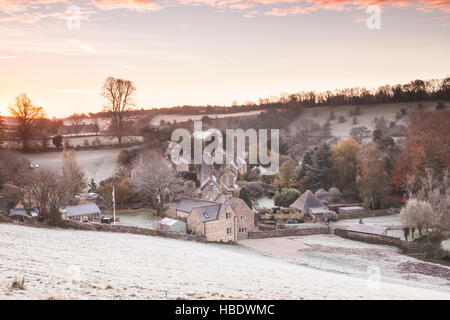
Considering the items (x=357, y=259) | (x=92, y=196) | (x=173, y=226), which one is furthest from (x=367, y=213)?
(x=92, y=196)

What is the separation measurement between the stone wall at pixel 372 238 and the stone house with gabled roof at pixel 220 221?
856 centimetres

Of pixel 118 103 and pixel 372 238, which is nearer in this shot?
pixel 372 238

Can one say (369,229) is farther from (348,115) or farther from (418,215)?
(348,115)

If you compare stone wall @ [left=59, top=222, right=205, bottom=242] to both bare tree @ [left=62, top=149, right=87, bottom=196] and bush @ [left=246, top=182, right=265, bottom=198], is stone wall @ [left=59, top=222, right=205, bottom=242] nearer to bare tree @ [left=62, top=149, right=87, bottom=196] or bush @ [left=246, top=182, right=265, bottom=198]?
bare tree @ [left=62, top=149, right=87, bottom=196]

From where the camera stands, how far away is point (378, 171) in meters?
47.0

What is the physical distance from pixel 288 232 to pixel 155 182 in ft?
51.8

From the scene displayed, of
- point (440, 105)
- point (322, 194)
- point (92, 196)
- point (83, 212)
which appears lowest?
point (83, 212)

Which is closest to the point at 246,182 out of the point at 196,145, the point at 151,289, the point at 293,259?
the point at 196,145

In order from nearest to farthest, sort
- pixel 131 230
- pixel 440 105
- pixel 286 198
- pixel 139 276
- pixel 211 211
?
pixel 139 276
pixel 131 230
pixel 211 211
pixel 286 198
pixel 440 105

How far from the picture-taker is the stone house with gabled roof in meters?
32.5

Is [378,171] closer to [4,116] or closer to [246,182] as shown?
[246,182]

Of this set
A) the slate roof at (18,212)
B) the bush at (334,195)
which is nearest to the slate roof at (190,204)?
the slate roof at (18,212)

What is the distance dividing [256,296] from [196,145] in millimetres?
52705

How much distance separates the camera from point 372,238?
33.7 meters
